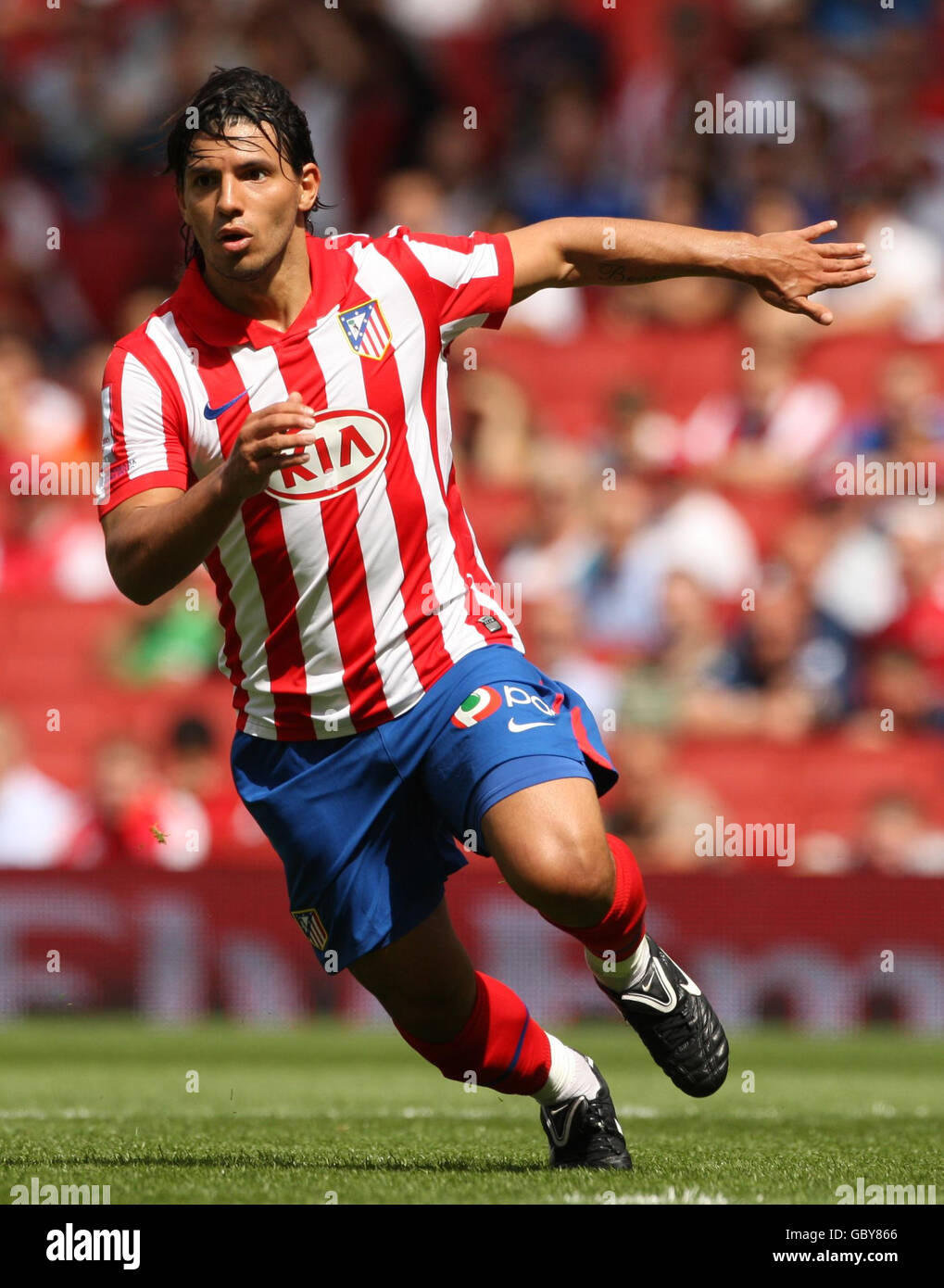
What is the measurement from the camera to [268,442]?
12.2ft

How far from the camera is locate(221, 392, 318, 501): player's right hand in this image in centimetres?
370

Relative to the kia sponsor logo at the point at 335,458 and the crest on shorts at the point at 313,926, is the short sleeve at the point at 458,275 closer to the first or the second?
the kia sponsor logo at the point at 335,458

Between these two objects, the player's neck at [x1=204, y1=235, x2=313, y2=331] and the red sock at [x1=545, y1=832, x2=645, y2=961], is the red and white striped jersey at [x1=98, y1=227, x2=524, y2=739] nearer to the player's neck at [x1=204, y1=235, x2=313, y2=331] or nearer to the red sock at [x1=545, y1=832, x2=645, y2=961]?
the player's neck at [x1=204, y1=235, x2=313, y2=331]

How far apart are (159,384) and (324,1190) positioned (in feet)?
6.07

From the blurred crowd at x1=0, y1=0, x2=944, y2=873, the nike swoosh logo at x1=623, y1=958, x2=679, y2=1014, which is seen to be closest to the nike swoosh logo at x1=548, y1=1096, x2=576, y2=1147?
the nike swoosh logo at x1=623, y1=958, x2=679, y2=1014

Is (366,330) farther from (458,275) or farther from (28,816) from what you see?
(28,816)

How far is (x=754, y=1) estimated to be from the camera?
14859 millimetres

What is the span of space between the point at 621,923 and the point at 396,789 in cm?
62

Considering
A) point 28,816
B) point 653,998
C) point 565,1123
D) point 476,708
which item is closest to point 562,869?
point 476,708

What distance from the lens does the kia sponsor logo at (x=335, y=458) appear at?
446cm

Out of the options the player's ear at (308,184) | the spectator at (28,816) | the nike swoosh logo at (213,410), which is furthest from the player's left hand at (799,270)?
the spectator at (28,816)

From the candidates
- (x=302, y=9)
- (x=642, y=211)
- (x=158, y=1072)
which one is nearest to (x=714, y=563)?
(x=642, y=211)

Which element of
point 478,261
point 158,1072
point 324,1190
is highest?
point 478,261
